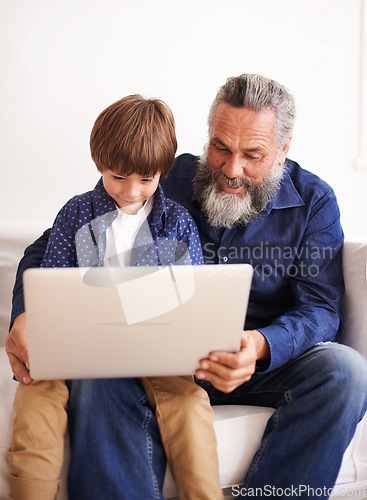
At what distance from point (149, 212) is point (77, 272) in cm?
58

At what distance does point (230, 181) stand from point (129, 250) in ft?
1.39

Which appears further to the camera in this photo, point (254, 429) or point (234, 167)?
point (234, 167)

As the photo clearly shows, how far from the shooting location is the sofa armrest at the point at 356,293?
1823mm

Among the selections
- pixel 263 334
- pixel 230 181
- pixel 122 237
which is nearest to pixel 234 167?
pixel 230 181

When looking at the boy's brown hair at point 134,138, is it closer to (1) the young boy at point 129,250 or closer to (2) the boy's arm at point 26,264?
(1) the young boy at point 129,250

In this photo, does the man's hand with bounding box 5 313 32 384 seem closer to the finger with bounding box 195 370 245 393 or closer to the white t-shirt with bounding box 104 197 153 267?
the white t-shirt with bounding box 104 197 153 267

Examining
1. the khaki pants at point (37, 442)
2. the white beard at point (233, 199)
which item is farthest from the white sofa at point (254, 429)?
the white beard at point (233, 199)

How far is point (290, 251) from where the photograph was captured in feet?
6.09

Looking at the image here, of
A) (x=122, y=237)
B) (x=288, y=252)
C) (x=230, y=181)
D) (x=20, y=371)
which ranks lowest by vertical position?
(x=20, y=371)

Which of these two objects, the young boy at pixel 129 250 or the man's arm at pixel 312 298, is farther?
the man's arm at pixel 312 298

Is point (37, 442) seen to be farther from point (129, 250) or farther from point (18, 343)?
point (129, 250)

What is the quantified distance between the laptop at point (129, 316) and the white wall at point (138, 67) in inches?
37.2

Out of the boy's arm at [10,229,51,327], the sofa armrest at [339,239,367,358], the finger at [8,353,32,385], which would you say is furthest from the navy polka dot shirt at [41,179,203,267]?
the sofa armrest at [339,239,367,358]

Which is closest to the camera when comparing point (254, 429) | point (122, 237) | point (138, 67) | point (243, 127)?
point (254, 429)
